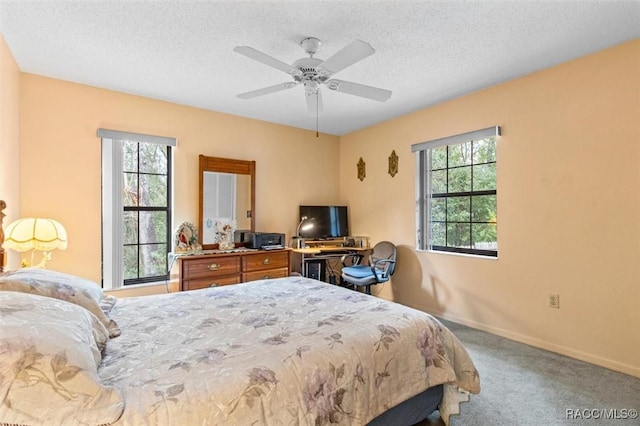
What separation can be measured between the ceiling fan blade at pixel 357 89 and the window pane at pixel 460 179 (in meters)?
1.67

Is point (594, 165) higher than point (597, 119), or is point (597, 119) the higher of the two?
point (597, 119)

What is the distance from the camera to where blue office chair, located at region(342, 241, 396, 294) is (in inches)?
151

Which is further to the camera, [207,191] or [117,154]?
[207,191]

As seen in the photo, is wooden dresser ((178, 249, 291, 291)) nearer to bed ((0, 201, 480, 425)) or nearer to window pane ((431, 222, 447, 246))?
bed ((0, 201, 480, 425))

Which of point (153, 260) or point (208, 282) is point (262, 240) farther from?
point (153, 260)

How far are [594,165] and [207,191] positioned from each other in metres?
3.78

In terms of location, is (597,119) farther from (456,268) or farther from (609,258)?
(456,268)

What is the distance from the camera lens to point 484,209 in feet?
11.6

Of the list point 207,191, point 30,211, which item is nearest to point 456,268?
point 207,191

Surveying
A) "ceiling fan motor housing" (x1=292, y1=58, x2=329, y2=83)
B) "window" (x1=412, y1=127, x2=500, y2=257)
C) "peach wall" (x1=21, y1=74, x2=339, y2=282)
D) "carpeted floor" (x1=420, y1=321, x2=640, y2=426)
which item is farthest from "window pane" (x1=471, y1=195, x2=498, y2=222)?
"peach wall" (x1=21, y1=74, x2=339, y2=282)

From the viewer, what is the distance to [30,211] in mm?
2998

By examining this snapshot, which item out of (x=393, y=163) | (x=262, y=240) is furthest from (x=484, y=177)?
(x=262, y=240)

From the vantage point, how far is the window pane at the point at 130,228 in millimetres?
3570

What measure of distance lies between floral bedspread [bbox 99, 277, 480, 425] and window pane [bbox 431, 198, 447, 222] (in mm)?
2178
